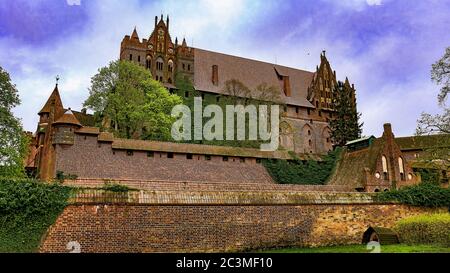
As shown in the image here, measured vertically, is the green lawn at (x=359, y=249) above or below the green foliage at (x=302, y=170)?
below

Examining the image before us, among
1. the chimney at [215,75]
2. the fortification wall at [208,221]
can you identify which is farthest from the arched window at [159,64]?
the fortification wall at [208,221]

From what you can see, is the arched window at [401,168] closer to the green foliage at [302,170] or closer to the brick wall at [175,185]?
the green foliage at [302,170]

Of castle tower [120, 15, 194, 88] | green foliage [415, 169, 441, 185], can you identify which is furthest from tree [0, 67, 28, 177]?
green foliage [415, 169, 441, 185]

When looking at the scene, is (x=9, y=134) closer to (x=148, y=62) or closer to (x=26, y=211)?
(x=26, y=211)

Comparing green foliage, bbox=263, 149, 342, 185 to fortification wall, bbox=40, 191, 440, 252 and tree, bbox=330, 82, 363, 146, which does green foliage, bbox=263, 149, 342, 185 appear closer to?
tree, bbox=330, 82, 363, 146

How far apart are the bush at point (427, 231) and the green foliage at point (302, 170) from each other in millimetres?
15663

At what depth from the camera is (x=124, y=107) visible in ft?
112

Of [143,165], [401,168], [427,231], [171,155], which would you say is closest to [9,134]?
[143,165]

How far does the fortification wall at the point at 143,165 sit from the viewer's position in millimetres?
24078

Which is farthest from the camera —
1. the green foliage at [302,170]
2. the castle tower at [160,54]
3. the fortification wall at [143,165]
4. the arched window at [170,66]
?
the arched window at [170,66]

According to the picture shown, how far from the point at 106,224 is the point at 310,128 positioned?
47294 mm

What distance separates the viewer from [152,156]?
26.7m

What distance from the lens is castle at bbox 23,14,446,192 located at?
2417 centimetres
